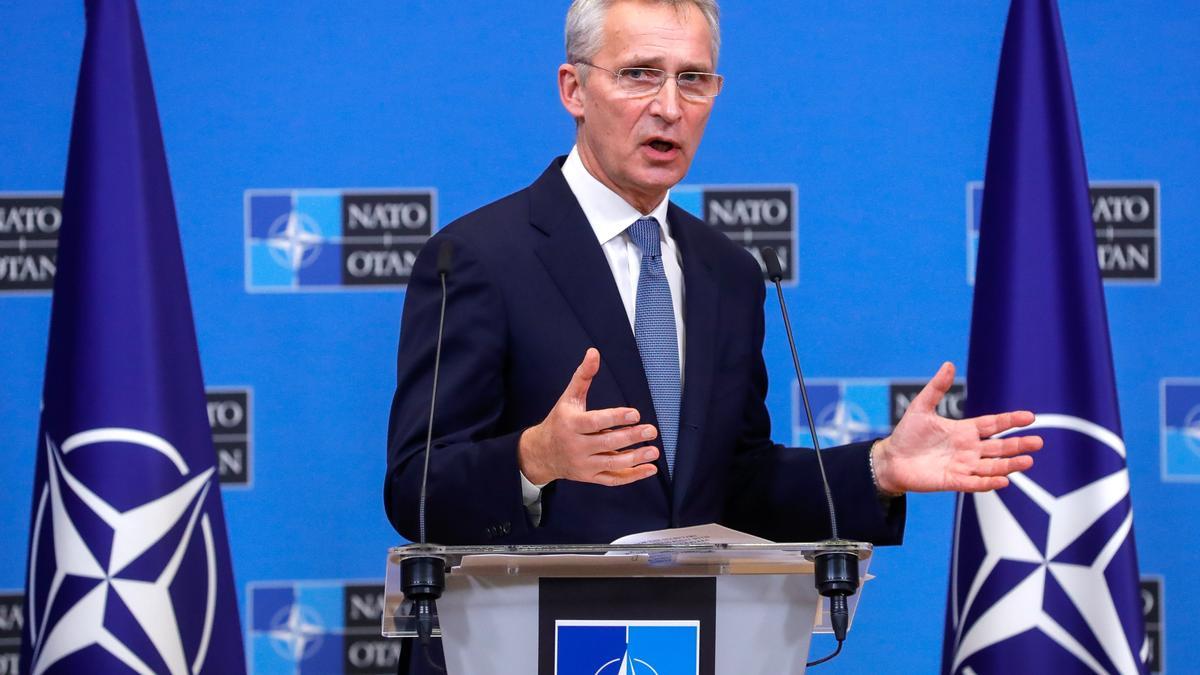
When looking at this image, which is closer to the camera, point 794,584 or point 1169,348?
point 794,584

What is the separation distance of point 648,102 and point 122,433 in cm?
122

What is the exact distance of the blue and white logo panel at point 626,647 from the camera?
1.67 meters

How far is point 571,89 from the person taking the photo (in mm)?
2498

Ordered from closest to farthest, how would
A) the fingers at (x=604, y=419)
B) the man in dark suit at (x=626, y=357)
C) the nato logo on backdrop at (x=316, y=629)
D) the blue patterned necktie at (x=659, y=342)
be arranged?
1. the fingers at (x=604, y=419)
2. the man in dark suit at (x=626, y=357)
3. the blue patterned necktie at (x=659, y=342)
4. the nato logo on backdrop at (x=316, y=629)

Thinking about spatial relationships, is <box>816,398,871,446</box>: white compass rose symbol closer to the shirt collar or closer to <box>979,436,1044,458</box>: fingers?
the shirt collar

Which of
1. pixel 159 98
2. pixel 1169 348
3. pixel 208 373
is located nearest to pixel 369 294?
pixel 208 373

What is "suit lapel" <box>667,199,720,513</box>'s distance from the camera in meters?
2.20

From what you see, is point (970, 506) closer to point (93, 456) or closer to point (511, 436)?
point (511, 436)

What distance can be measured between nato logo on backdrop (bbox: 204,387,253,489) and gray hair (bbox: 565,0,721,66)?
135 cm

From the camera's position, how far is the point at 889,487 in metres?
2.11

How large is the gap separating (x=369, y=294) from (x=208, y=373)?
1.46 ft

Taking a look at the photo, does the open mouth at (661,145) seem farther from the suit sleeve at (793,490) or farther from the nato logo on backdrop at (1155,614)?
the nato logo on backdrop at (1155,614)

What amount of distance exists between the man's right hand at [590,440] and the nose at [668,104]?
2.49ft

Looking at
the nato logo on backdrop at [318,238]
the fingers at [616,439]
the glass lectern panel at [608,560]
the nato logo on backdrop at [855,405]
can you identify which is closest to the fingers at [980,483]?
the glass lectern panel at [608,560]
